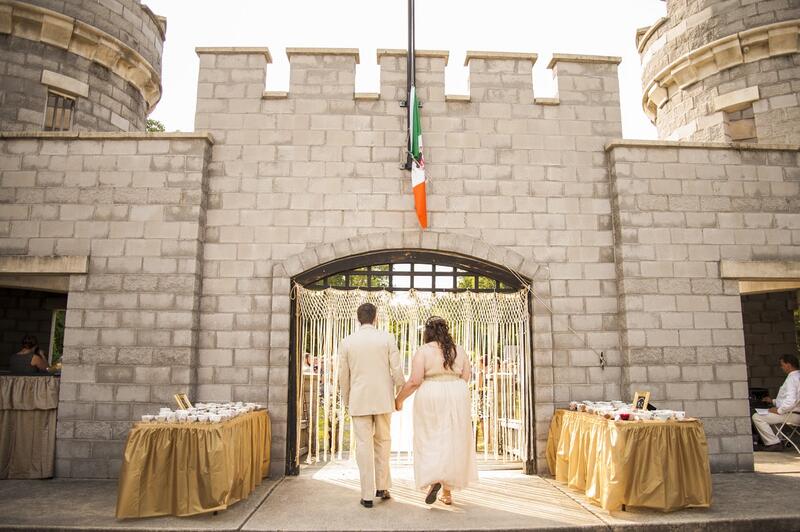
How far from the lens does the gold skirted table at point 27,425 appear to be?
19.5 ft

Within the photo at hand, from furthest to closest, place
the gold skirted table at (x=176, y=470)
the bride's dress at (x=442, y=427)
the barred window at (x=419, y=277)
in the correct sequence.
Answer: the barred window at (x=419, y=277), the bride's dress at (x=442, y=427), the gold skirted table at (x=176, y=470)

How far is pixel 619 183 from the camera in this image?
21.9 feet

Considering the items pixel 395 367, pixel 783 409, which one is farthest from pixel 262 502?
pixel 783 409

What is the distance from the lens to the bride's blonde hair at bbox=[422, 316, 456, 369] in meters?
5.00

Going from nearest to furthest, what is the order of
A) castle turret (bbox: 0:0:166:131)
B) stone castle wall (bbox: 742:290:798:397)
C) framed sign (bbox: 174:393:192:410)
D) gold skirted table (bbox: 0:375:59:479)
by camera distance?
framed sign (bbox: 174:393:192:410)
gold skirted table (bbox: 0:375:59:479)
castle turret (bbox: 0:0:166:131)
stone castle wall (bbox: 742:290:798:397)

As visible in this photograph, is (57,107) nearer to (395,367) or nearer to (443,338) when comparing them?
(395,367)

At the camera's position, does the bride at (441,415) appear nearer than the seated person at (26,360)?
Yes

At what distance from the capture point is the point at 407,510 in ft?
15.6

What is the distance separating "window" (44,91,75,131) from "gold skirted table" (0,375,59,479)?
4.73 meters

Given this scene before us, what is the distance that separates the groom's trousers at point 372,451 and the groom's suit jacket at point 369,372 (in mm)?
134

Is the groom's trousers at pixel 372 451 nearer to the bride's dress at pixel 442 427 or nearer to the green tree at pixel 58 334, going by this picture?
the bride's dress at pixel 442 427

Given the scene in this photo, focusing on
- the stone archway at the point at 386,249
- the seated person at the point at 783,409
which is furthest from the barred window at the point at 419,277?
the seated person at the point at 783,409

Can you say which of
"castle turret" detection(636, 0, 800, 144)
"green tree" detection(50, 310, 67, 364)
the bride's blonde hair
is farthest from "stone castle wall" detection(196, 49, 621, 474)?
"green tree" detection(50, 310, 67, 364)

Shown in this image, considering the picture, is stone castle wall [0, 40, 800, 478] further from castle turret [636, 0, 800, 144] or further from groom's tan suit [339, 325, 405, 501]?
castle turret [636, 0, 800, 144]
